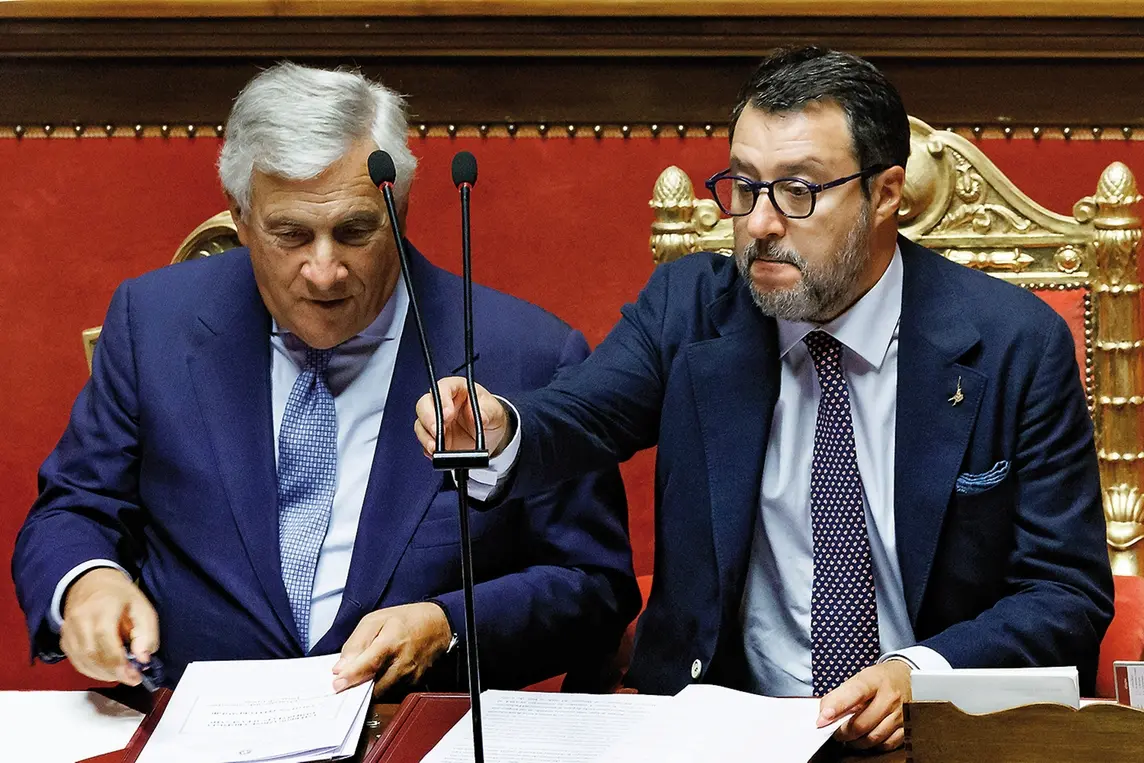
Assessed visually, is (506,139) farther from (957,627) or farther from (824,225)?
(957,627)

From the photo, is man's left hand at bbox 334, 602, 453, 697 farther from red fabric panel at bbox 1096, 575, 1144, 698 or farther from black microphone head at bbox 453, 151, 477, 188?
red fabric panel at bbox 1096, 575, 1144, 698

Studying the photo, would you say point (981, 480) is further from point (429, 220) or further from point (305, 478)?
point (429, 220)

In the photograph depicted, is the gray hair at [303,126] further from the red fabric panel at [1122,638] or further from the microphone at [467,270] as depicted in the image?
the red fabric panel at [1122,638]

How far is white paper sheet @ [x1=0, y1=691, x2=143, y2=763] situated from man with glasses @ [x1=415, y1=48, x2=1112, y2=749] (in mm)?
532

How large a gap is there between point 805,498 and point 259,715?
772 millimetres

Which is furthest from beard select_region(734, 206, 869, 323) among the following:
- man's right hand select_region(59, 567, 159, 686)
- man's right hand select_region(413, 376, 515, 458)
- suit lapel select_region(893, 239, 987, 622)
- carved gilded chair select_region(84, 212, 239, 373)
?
carved gilded chair select_region(84, 212, 239, 373)

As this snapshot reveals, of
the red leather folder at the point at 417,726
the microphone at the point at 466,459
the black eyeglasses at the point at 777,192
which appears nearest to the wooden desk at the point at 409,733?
the red leather folder at the point at 417,726

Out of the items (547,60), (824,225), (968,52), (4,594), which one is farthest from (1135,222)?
(4,594)

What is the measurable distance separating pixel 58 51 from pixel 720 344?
1.52 metres

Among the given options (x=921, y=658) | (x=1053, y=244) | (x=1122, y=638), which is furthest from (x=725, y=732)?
(x=1053, y=244)

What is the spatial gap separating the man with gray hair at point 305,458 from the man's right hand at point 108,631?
0.09 metres

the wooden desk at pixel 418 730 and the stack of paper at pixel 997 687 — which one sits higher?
Result: the stack of paper at pixel 997 687

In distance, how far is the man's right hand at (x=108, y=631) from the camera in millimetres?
1633

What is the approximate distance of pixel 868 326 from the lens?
6.23 feet
